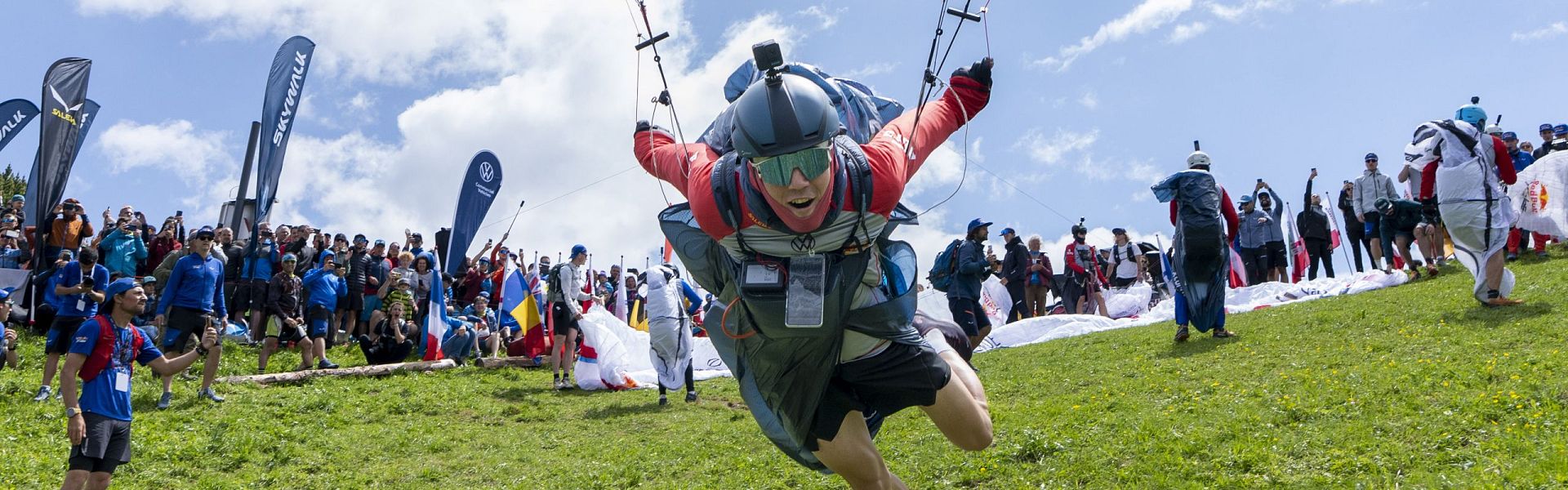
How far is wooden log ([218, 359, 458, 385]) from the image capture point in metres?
12.6

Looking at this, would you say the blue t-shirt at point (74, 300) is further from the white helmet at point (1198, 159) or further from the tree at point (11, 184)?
the tree at point (11, 184)

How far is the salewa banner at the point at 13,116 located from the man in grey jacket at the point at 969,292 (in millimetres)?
15469

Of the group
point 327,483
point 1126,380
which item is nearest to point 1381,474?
point 1126,380

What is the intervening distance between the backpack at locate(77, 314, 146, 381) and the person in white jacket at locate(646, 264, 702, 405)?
17.3ft

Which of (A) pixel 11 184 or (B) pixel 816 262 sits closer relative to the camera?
(B) pixel 816 262

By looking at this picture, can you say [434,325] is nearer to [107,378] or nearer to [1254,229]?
[107,378]

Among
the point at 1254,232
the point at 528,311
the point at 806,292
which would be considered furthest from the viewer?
the point at 1254,232

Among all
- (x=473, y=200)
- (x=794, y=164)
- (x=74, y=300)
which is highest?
(x=473, y=200)

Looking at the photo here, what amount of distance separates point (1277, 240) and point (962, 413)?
562 inches

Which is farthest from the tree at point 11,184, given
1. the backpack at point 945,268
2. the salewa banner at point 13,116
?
the backpack at point 945,268

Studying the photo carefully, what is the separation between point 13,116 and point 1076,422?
58.7ft

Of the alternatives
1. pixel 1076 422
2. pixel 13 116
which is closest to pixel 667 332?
pixel 1076 422

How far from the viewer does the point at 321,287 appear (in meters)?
13.9

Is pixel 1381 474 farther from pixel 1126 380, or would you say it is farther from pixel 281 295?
pixel 281 295
